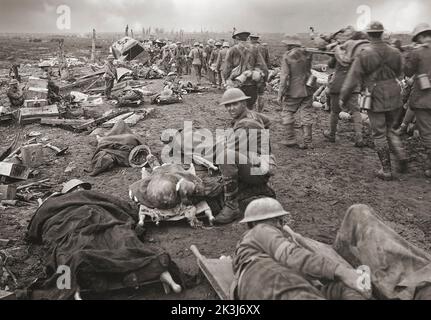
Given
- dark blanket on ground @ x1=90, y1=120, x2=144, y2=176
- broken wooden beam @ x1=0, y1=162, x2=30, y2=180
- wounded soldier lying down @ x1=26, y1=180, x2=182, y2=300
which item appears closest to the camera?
wounded soldier lying down @ x1=26, y1=180, x2=182, y2=300

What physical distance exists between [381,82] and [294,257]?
408 cm

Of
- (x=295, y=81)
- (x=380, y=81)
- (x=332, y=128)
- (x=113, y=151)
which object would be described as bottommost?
(x=113, y=151)

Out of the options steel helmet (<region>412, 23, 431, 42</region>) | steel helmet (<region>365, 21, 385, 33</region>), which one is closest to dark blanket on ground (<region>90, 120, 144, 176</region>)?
steel helmet (<region>365, 21, 385, 33</region>)

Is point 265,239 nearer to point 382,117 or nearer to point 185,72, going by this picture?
point 382,117

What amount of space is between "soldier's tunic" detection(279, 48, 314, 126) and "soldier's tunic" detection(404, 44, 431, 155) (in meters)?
1.93

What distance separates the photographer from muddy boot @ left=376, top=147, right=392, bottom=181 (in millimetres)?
6023

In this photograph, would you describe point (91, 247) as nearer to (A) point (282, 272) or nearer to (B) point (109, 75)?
(A) point (282, 272)

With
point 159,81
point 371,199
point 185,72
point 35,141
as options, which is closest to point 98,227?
point 371,199

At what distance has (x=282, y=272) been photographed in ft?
8.80

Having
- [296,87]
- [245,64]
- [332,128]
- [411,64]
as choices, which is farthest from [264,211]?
[245,64]

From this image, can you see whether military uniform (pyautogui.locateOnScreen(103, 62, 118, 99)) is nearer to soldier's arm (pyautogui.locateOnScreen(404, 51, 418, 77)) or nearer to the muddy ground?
the muddy ground

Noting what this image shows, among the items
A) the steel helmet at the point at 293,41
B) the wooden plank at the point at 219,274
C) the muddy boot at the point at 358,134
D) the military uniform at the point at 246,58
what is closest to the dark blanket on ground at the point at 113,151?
the military uniform at the point at 246,58

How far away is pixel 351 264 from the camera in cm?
346

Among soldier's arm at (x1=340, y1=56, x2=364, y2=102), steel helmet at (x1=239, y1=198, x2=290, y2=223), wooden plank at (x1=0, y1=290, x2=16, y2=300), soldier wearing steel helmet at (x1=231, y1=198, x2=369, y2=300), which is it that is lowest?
wooden plank at (x1=0, y1=290, x2=16, y2=300)
